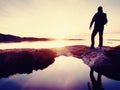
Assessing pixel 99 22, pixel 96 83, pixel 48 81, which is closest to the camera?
pixel 96 83

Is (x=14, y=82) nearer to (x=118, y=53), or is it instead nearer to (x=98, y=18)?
(x=118, y=53)

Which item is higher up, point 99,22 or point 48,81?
point 99,22

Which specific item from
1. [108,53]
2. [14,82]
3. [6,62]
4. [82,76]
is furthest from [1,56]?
[108,53]

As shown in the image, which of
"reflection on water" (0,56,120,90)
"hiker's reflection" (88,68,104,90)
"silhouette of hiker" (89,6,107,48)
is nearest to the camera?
"hiker's reflection" (88,68,104,90)

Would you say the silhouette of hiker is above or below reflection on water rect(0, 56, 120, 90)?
above

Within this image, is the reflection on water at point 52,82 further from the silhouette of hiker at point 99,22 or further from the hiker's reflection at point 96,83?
the silhouette of hiker at point 99,22

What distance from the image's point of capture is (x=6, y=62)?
14047mm

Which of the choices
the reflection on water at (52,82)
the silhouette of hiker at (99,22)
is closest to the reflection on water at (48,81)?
the reflection on water at (52,82)

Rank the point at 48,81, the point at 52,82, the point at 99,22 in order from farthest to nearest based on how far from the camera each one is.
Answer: the point at 99,22
the point at 48,81
the point at 52,82

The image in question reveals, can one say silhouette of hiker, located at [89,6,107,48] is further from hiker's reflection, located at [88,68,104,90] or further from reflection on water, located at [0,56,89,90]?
hiker's reflection, located at [88,68,104,90]

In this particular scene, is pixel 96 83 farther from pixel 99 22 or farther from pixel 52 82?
pixel 99 22

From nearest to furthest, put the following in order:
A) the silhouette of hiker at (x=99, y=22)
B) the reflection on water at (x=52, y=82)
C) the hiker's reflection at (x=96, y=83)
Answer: the hiker's reflection at (x=96, y=83)
the reflection on water at (x=52, y=82)
the silhouette of hiker at (x=99, y=22)

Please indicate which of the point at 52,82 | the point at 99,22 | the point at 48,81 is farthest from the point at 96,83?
the point at 99,22

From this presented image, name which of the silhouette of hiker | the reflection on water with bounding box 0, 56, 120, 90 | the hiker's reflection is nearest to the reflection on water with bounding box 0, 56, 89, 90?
the reflection on water with bounding box 0, 56, 120, 90
